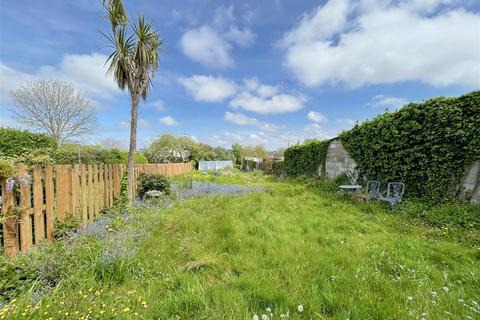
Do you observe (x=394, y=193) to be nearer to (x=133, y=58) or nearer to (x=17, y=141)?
(x=133, y=58)

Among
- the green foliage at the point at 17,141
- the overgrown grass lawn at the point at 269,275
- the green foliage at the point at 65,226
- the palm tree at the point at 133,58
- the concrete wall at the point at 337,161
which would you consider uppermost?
the palm tree at the point at 133,58

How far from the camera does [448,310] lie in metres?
1.85

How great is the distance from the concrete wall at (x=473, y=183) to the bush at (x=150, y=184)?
25.9 feet

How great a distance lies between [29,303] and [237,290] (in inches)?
70.3

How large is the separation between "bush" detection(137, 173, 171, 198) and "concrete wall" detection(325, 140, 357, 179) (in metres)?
6.95

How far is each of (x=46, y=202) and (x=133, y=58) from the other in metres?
4.00

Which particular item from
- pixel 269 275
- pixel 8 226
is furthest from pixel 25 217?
pixel 269 275

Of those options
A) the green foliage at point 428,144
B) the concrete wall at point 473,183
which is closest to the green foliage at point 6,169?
the green foliage at point 428,144

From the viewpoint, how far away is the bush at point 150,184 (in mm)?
6996

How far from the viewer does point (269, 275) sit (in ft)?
7.88

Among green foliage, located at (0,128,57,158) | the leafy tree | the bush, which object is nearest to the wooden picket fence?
the bush

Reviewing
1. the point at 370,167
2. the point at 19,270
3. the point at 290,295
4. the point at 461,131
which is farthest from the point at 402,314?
the point at 370,167

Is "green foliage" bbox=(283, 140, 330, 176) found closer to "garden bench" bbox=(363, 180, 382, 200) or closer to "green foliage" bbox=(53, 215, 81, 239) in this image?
"garden bench" bbox=(363, 180, 382, 200)

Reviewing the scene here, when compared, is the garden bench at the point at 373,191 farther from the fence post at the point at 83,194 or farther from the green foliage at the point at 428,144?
the fence post at the point at 83,194
